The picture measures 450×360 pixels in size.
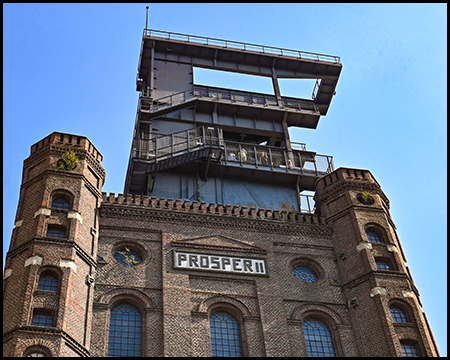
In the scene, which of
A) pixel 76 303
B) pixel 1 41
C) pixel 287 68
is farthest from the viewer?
pixel 287 68

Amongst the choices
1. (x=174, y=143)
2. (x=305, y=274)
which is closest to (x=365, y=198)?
(x=305, y=274)

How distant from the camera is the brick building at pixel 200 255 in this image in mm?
26781

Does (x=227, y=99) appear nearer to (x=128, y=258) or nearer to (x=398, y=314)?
(x=128, y=258)

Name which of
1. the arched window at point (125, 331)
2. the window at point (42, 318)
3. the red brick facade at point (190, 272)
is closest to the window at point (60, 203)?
the red brick facade at point (190, 272)

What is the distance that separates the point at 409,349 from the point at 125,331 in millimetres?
12171

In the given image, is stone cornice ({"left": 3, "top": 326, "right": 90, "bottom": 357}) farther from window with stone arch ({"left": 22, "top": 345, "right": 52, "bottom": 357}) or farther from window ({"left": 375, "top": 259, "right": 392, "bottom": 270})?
window ({"left": 375, "top": 259, "right": 392, "bottom": 270})

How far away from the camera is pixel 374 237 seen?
33.4 meters

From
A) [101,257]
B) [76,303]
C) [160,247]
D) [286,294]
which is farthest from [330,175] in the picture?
[76,303]

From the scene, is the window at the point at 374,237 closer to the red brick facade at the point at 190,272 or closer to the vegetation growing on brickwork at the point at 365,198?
the red brick facade at the point at 190,272

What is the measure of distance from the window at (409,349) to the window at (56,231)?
15.4 meters

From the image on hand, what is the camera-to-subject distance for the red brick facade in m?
26.4

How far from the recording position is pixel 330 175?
36.3m

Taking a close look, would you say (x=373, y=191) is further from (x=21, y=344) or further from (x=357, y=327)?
(x=21, y=344)

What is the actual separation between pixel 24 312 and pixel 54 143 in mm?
10247
